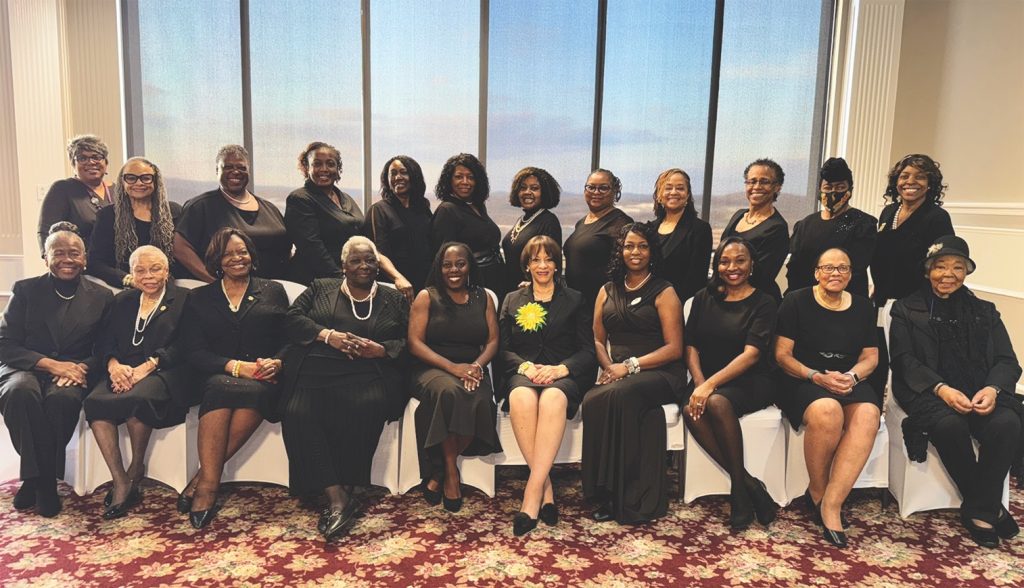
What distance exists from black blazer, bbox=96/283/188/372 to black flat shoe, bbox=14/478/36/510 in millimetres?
566

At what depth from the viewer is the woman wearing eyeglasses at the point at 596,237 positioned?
3533 millimetres

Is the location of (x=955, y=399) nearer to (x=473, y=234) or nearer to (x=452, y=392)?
(x=452, y=392)

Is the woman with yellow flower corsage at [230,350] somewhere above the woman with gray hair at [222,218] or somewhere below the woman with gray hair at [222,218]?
below

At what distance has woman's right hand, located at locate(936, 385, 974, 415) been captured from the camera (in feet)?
9.21

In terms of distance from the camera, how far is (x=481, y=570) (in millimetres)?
2426

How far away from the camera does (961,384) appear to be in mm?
2938

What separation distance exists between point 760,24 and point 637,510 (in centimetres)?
499

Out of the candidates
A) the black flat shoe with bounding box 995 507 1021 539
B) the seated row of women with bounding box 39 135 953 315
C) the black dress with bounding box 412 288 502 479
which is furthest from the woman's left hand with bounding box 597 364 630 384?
the black flat shoe with bounding box 995 507 1021 539

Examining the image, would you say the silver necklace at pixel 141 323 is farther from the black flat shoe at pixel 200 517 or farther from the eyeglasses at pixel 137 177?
the black flat shoe at pixel 200 517

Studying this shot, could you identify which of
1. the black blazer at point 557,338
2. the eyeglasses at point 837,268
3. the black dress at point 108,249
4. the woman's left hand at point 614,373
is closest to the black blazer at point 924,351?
the eyeglasses at point 837,268

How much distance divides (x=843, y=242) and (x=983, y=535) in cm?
139

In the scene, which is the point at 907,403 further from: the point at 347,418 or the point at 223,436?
the point at 223,436

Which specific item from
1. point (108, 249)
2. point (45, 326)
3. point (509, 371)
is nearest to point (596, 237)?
point (509, 371)

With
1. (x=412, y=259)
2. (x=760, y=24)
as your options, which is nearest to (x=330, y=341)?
(x=412, y=259)
